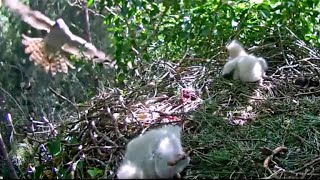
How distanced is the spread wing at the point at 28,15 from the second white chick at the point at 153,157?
400mm

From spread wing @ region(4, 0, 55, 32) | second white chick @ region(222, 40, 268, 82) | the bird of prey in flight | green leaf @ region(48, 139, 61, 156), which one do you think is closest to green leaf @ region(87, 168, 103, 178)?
green leaf @ region(48, 139, 61, 156)

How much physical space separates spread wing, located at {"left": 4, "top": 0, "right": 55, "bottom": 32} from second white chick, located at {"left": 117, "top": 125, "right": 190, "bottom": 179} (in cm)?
40

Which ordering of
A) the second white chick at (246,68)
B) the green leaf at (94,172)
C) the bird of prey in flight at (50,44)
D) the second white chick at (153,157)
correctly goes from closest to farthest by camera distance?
1. the second white chick at (153,157)
2. the bird of prey in flight at (50,44)
3. the green leaf at (94,172)
4. the second white chick at (246,68)

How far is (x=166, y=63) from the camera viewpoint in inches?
103

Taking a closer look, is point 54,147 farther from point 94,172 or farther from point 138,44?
point 138,44

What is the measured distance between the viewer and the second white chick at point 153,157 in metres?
1.21

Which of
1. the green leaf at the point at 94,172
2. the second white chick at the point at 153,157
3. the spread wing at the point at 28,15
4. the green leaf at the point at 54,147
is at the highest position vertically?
the spread wing at the point at 28,15

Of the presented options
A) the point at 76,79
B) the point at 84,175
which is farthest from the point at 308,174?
the point at 76,79

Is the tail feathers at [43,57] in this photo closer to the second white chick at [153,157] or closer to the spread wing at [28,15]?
the spread wing at [28,15]

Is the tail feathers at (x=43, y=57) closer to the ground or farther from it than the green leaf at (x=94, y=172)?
farther from it

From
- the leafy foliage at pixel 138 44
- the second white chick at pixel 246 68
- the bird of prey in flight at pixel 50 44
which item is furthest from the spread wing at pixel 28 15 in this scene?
the second white chick at pixel 246 68

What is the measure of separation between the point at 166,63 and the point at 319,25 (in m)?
1.06

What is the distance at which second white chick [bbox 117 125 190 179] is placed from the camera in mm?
1213

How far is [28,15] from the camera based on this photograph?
1.31 metres
